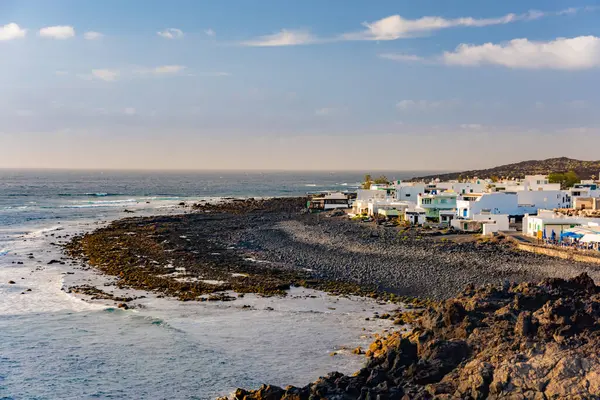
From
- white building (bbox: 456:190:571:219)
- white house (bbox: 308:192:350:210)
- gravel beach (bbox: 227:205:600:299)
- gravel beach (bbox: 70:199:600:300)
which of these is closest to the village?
white building (bbox: 456:190:571:219)

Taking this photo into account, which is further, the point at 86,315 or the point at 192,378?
the point at 86,315

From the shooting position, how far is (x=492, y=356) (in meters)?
14.5

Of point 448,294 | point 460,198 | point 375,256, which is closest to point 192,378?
point 448,294

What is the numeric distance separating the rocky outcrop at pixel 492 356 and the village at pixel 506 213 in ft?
75.1

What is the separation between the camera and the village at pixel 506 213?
1656 inches

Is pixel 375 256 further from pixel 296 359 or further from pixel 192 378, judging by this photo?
pixel 192 378

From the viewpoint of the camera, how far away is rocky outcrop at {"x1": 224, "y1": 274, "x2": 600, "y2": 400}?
13109mm

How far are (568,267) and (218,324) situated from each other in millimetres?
20704

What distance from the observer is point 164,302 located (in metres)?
28.7

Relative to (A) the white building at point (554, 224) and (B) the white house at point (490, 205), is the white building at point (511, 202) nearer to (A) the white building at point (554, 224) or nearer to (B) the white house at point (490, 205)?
(B) the white house at point (490, 205)

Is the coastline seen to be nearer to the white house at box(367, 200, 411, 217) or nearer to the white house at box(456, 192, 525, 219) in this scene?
the white house at box(367, 200, 411, 217)

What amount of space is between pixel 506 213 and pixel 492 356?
148ft

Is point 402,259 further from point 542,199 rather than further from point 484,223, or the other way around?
point 542,199

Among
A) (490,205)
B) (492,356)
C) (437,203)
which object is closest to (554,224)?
(490,205)
